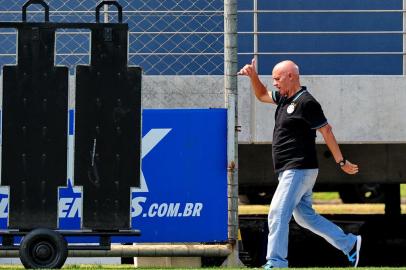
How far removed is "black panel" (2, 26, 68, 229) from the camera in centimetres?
805

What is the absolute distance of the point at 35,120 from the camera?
8.05 metres

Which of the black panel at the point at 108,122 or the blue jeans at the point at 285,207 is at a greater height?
the black panel at the point at 108,122

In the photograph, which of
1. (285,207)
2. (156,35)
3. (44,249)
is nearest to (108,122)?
(44,249)

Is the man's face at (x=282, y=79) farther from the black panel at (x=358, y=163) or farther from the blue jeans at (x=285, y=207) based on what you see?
the black panel at (x=358, y=163)

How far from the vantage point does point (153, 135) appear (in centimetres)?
972

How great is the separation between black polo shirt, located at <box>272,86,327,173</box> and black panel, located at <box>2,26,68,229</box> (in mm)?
1550

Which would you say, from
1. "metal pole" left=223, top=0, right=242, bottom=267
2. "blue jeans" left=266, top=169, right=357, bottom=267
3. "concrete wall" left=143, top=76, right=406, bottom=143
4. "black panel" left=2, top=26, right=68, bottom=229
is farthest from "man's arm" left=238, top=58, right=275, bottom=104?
"concrete wall" left=143, top=76, right=406, bottom=143

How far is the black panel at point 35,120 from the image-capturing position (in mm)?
8047

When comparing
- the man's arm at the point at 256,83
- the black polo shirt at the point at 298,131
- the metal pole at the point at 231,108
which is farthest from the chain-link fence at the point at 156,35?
the black polo shirt at the point at 298,131

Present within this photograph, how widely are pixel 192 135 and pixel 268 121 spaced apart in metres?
2.00

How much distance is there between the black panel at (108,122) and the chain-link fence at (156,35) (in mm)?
4505

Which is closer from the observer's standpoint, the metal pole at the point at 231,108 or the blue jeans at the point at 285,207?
the blue jeans at the point at 285,207

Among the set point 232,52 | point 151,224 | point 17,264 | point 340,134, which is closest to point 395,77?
point 340,134

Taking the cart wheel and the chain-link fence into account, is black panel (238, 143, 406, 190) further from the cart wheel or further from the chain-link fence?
the cart wheel
